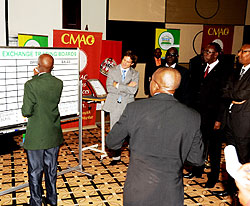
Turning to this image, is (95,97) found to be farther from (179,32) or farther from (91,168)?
(179,32)

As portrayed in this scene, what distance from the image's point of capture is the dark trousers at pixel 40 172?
3115mm

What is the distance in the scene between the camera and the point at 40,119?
301 cm

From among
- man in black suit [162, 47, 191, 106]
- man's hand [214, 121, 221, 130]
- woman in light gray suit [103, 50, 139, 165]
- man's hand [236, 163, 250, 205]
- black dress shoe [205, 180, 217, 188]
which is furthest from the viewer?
woman in light gray suit [103, 50, 139, 165]

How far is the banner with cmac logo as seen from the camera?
6.06 metres

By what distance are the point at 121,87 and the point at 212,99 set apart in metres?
1.41

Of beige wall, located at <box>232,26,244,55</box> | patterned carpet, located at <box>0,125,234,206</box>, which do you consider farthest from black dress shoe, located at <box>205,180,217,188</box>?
beige wall, located at <box>232,26,244,55</box>

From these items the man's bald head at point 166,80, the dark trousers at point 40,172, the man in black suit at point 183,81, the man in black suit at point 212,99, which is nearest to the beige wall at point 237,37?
the man in black suit at point 183,81

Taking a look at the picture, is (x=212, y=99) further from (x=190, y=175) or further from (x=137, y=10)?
(x=137, y=10)

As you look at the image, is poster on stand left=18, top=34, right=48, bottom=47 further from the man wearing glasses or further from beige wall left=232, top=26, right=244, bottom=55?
beige wall left=232, top=26, right=244, bottom=55

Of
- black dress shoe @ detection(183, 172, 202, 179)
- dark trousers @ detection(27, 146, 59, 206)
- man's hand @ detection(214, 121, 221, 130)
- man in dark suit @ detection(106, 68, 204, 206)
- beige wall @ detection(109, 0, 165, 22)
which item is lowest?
black dress shoe @ detection(183, 172, 202, 179)

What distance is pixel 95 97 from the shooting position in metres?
4.94

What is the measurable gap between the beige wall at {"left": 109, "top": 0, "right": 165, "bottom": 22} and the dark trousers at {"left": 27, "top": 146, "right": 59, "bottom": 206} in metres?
4.65

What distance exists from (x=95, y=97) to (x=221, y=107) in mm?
2104

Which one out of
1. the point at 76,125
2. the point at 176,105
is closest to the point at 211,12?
the point at 76,125
